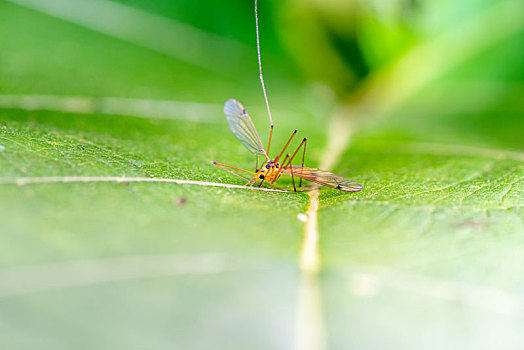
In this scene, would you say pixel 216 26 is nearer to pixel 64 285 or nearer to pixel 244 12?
pixel 244 12

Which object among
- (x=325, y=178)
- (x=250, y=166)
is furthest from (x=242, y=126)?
(x=325, y=178)

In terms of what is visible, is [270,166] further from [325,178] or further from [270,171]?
[325,178]

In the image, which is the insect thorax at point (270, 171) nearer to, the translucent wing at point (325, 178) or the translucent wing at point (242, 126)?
the translucent wing at point (325, 178)

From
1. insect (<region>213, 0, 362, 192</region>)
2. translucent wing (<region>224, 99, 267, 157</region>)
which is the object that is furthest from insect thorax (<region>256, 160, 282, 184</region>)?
translucent wing (<region>224, 99, 267, 157</region>)

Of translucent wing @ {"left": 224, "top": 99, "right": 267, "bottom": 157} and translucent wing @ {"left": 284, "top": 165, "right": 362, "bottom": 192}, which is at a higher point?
translucent wing @ {"left": 224, "top": 99, "right": 267, "bottom": 157}

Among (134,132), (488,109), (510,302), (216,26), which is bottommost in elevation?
(510,302)

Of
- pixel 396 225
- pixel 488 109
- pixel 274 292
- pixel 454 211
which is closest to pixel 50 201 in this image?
pixel 274 292

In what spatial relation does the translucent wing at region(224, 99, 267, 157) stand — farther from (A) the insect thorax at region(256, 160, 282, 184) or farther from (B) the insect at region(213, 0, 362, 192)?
(A) the insect thorax at region(256, 160, 282, 184)
